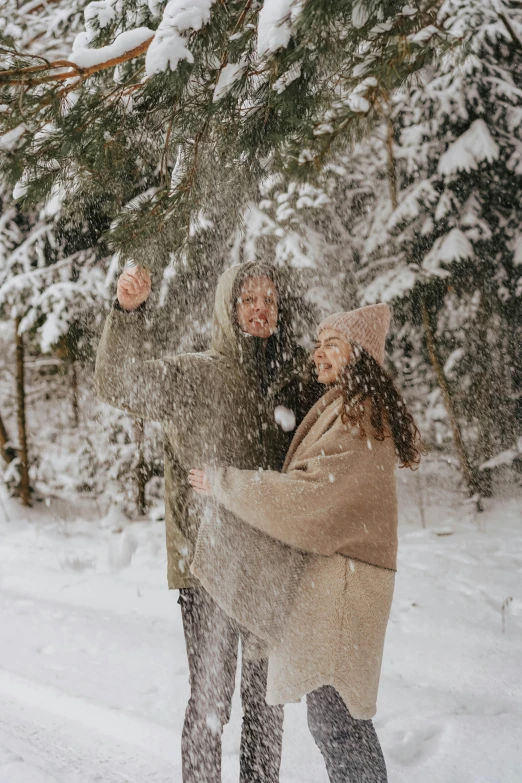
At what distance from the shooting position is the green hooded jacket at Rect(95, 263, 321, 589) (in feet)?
6.79

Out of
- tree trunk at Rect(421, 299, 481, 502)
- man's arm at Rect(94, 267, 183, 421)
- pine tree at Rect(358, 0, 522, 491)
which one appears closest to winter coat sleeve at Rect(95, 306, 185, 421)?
man's arm at Rect(94, 267, 183, 421)

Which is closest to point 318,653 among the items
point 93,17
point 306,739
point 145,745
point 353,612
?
Result: point 353,612

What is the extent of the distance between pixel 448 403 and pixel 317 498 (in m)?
6.00

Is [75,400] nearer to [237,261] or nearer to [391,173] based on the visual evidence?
[237,261]

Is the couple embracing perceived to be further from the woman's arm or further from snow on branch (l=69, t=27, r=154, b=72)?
snow on branch (l=69, t=27, r=154, b=72)

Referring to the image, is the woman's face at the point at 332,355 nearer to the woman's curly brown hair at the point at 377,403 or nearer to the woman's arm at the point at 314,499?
the woman's curly brown hair at the point at 377,403

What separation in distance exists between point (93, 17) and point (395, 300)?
4.77m

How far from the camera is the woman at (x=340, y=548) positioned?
180 cm

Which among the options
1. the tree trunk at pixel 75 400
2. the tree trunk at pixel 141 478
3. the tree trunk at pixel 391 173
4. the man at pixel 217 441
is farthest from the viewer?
the tree trunk at pixel 75 400

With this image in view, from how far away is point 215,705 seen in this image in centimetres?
221

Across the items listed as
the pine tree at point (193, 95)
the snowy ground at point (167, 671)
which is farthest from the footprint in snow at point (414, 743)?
the pine tree at point (193, 95)

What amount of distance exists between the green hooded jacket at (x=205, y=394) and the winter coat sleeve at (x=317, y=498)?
0.34 metres

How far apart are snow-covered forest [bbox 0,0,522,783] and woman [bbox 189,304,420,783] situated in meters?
0.77

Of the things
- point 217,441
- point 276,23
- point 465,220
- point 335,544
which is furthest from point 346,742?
point 465,220
